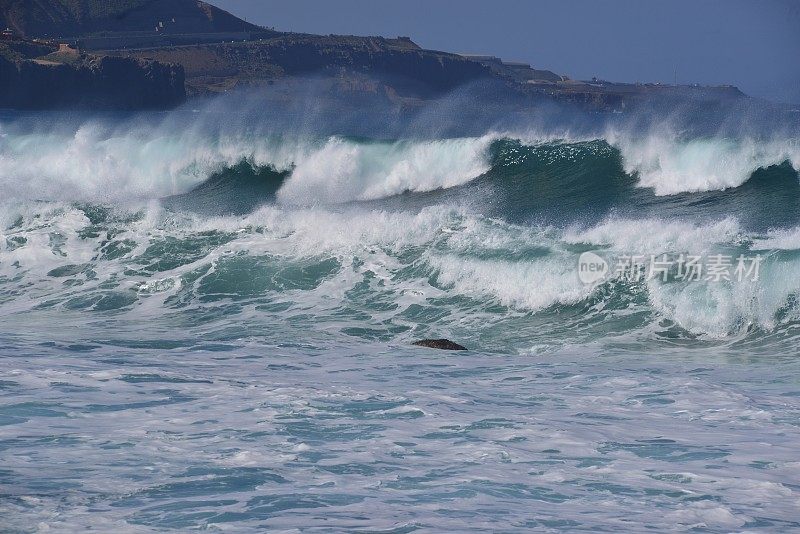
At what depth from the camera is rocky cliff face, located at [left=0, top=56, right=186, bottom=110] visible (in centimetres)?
10212

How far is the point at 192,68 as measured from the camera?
119 metres

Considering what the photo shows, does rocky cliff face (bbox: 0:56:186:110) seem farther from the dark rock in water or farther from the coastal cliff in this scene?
the dark rock in water

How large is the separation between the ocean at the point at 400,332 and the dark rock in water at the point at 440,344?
Result: 0.24 metres

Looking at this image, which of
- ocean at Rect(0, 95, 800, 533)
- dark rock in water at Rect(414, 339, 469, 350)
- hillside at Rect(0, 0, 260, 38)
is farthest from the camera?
hillside at Rect(0, 0, 260, 38)

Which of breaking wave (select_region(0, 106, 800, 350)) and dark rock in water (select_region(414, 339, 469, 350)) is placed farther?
breaking wave (select_region(0, 106, 800, 350))

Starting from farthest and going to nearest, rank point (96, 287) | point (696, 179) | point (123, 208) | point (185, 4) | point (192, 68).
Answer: point (185, 4), point (192, 68), point (123, 208), point (696, 179), point (96, 287)

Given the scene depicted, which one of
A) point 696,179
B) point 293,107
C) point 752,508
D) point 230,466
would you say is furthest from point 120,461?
point 293,107

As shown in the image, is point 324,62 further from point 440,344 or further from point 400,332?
point 440,344

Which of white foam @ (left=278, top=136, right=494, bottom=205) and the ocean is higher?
white foam @ (left=278, top=136, right=494, bottom=205)

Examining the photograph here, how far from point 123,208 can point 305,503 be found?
17.0m

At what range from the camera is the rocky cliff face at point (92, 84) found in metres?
102

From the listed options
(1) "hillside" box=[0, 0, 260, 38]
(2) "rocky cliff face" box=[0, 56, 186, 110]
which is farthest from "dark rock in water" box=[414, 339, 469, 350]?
(1) "hillside" box=[0, 0, 260, 38]

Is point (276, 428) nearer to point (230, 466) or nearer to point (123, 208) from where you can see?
point (230, 466)

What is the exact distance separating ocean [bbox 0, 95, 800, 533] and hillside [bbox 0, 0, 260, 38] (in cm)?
11829
